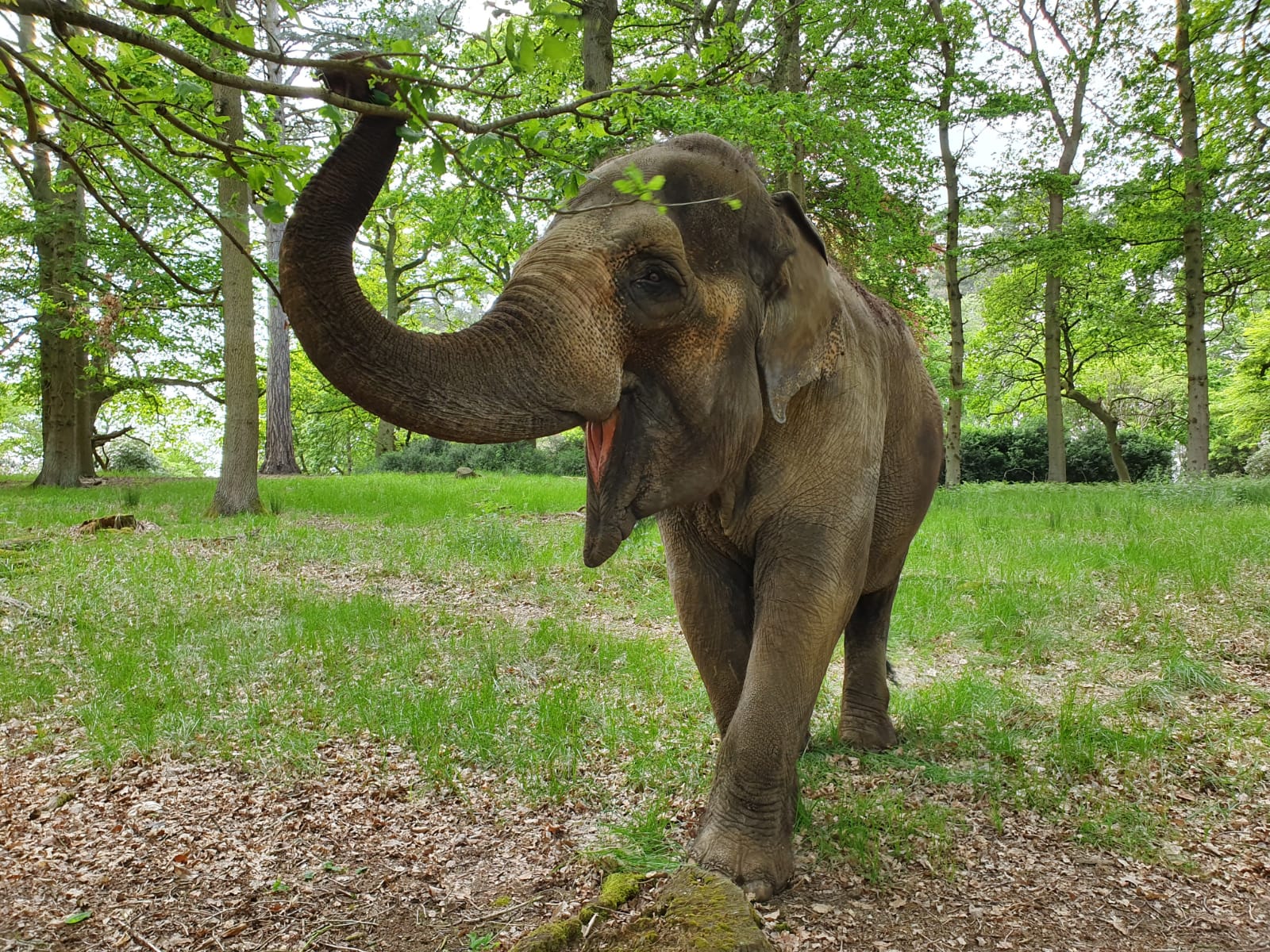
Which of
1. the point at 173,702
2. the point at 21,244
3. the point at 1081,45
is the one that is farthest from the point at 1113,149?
the point at 21,244

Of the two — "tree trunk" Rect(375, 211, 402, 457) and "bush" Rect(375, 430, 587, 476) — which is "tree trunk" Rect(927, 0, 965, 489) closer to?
"bush" Rect(375, 430, 587, 476)

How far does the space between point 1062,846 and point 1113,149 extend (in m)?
20.5

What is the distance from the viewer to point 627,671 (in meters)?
6.03

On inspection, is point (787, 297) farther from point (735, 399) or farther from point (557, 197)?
point (557, 197)

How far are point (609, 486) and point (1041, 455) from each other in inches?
1150

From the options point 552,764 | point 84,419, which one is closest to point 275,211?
point 552,764

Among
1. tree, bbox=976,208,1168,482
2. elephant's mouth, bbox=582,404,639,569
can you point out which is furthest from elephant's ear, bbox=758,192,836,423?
tree, bbox=976,208,1168,482

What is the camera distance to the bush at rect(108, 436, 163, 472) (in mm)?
32062

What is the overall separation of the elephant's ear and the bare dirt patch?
187cm

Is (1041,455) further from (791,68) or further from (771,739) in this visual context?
(771,739)

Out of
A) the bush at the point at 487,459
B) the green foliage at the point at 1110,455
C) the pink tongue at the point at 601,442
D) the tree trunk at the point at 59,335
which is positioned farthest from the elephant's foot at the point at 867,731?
the green foliage at the point at 1110,455

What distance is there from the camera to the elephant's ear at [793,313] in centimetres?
317

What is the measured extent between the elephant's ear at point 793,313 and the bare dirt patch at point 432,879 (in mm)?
1872

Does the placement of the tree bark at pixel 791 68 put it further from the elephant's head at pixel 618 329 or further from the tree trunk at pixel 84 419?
the tree trunk at pixel 84 419
